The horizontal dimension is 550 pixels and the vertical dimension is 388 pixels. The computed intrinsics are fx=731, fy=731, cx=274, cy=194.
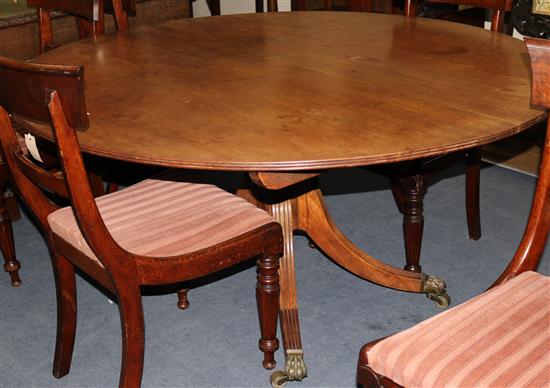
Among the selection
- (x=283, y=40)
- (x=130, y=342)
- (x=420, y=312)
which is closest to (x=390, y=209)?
(x=420, y=312)

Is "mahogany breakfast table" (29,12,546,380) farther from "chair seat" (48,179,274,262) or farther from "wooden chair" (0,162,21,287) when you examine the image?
"wooden chair" (0,162,21,287)

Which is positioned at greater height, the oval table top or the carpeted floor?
the oval table top

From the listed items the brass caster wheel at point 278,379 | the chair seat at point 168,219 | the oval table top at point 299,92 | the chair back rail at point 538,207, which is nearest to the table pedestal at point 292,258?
the brass caster wheel at point 278,379

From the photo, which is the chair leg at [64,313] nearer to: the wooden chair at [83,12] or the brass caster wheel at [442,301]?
the wooden chair at [83,12]

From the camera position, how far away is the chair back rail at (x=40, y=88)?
1.33 meters

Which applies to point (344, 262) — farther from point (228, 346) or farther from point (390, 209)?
point (390, 209)

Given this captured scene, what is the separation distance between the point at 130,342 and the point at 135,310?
0.29 ft

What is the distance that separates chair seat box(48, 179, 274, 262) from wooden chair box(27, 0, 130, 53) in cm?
86

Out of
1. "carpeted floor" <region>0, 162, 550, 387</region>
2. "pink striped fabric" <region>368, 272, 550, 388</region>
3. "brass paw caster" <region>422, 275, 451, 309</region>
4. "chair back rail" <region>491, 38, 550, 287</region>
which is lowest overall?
"carpeted floor" <region>0, 162, 550, 387</region>

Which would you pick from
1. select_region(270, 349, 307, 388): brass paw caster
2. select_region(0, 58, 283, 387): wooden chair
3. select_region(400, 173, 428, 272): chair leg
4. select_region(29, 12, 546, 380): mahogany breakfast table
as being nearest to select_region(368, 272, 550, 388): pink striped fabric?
select_region(29, 12, 546, 380): mahogany breakfast table

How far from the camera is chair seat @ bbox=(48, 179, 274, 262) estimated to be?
1689mm

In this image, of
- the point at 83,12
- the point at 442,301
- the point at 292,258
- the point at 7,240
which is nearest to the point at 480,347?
the point at 292,258

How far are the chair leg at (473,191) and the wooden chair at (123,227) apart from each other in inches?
40.0

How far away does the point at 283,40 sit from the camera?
7.66 ft
